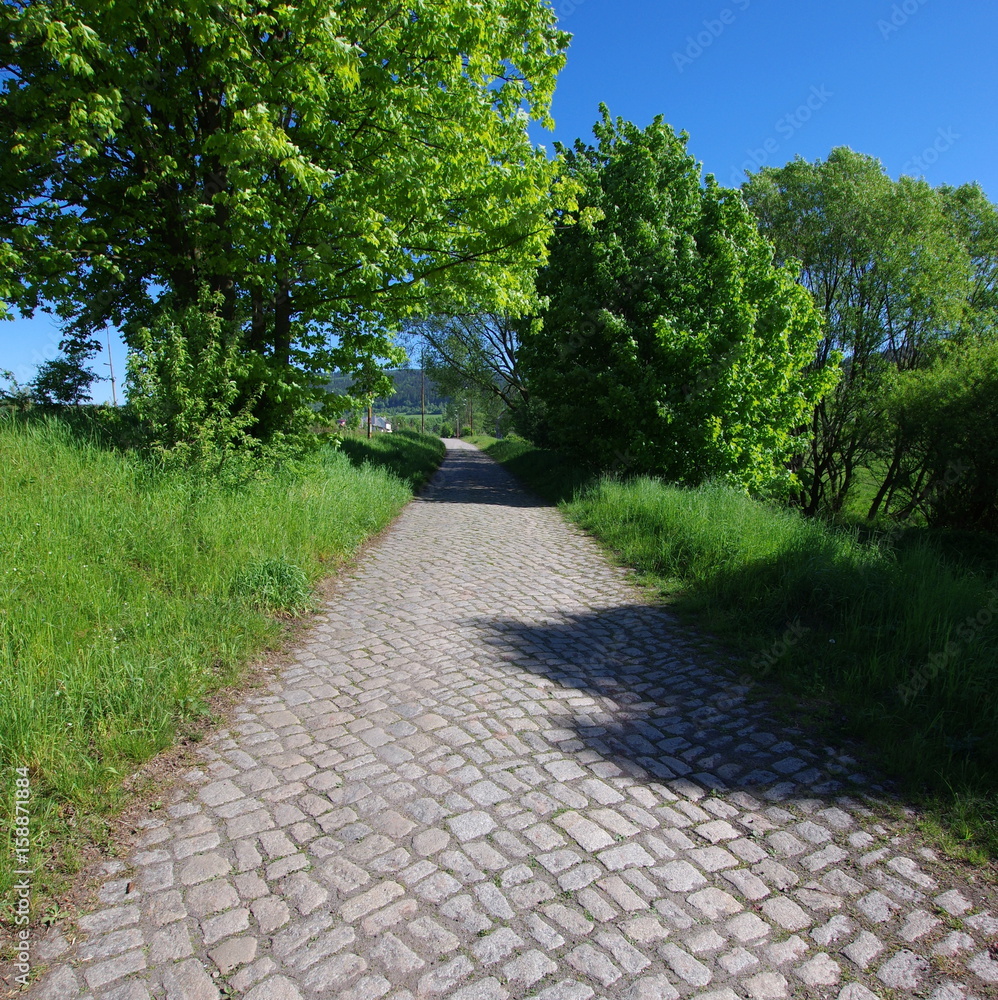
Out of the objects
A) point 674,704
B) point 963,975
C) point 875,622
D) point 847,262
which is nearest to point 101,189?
point 674,704

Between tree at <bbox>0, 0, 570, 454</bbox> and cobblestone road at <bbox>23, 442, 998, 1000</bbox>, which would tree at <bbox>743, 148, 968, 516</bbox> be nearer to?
tree at <bbox>0, 0, 570, 454</bbox>

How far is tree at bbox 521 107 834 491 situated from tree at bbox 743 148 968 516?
8006mm

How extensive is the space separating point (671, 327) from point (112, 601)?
1150 centimetres

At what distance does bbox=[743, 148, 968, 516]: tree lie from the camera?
21797mm

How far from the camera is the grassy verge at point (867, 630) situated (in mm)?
3627

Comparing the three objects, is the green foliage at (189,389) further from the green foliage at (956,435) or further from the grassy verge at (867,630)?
the green foliage at (956,435)

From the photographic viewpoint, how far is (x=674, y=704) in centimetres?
441

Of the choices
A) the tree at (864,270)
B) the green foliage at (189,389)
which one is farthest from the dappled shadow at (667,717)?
the tree at (864,270)

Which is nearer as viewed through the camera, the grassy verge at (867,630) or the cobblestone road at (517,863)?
the cobblestone road at (517,863)

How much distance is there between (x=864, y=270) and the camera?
914 inches

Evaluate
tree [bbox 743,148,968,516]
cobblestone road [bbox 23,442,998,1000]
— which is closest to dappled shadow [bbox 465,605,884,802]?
cobblestone road [bbox 23,442,998,1000]

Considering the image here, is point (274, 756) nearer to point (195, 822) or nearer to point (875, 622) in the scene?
point (195, 822)

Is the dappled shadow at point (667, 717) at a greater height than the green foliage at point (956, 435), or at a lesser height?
lesser

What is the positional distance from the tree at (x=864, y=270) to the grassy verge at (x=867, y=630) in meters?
15.6
